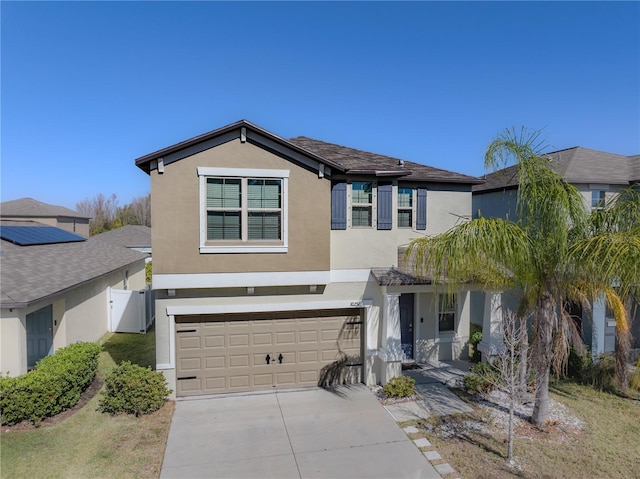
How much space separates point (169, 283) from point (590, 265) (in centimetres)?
900

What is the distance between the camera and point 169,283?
9.29 m

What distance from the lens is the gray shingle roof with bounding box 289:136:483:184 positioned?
11.0m

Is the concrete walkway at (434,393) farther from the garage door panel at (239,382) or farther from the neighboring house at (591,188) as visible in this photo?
the garage door panel at (239,382)

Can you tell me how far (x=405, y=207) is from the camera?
11.9 metres

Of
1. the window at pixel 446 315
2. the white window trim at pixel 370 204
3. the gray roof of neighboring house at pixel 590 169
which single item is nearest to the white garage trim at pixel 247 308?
the white window trim at pixel 370 204

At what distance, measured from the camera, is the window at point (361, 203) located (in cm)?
1083

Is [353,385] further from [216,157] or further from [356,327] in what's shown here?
[216,157]

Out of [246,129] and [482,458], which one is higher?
[246,129]

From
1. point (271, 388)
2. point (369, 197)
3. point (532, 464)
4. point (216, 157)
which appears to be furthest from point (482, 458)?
point (216, 157)

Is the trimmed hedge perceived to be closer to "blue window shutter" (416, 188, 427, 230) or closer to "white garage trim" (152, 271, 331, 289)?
"white garage trim" (152, 271, 331, 289)

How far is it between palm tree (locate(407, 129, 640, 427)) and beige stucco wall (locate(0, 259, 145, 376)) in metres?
9.37

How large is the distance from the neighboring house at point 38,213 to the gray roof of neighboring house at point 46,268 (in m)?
24.3

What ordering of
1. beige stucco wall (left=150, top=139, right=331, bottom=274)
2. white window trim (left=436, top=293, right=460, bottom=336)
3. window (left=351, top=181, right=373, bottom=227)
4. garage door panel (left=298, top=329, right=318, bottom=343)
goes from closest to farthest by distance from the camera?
beige stucco wall (left=150, top=139, right=331, bottom=274) → garage door panel (left=298, top=329, right=318, bottom=343) → window (left=351, top=181, right=373, bottom=227) → white window trim (left=436, top=293, right=460, bottom=336)

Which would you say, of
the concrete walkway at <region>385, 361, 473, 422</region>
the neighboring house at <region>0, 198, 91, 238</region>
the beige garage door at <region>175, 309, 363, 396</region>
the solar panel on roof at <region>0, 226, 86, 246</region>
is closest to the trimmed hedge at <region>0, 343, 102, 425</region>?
the beige garage door at <region>175, 309, 363, 396</region>
